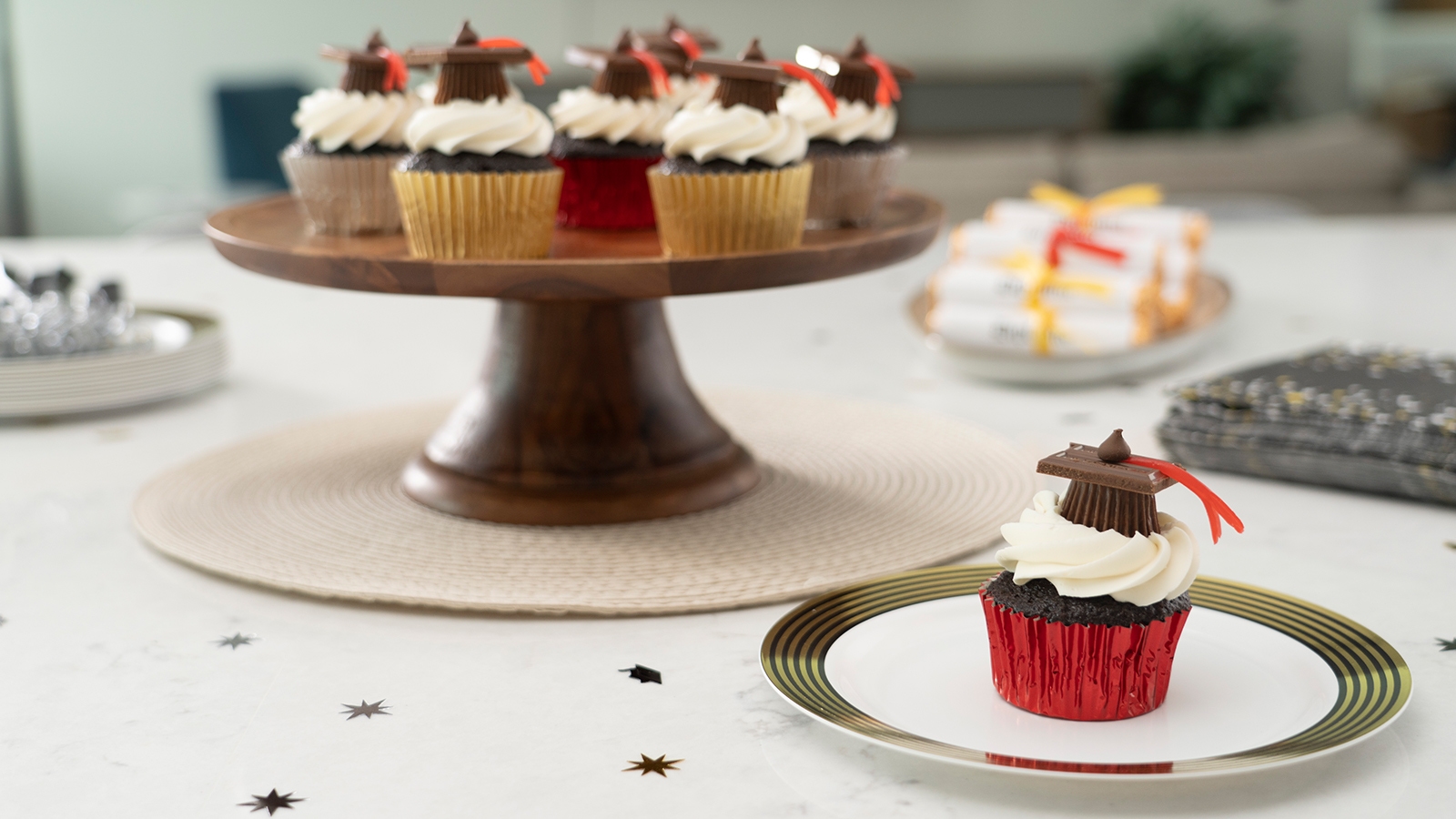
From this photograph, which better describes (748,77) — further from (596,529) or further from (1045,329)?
(1045,329)

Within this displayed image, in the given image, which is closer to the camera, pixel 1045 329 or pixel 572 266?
pixel 572 266

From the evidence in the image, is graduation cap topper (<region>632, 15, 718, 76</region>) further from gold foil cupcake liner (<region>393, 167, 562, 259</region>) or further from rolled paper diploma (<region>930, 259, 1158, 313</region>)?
rolled paper diploma (<region>930, 259, 1158, 313</region>)

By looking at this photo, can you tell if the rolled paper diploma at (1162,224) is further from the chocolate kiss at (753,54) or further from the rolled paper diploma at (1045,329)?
the chocolate kiss at (753,54)

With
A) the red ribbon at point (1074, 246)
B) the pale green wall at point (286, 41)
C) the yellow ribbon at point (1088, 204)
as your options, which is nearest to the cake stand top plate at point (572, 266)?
the red ribbon at point (1074, 246)

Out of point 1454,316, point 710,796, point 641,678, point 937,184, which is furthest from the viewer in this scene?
point 937,184

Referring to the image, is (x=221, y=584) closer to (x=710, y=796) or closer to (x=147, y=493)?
(x=147, y=493)

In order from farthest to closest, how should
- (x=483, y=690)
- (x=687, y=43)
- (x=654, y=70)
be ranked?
(x=687, y=43) < (x=654, y=70) < (x=483, y=690)

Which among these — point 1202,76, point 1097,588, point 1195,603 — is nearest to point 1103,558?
point 1097,588

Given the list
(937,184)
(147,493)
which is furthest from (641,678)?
(937,184)
